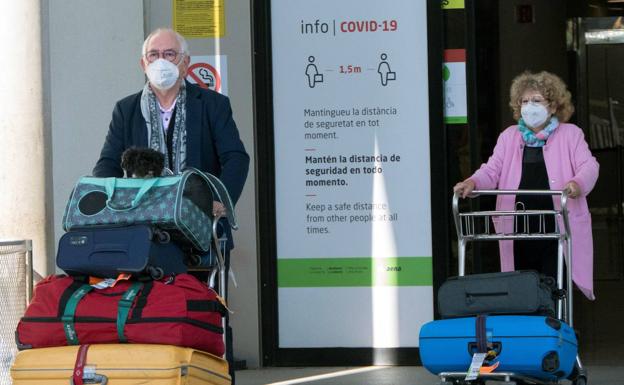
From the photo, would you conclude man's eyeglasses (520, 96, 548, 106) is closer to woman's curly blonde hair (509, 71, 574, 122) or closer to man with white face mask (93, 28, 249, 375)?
woman's curly blonde hair (509, 71, 574, 122)

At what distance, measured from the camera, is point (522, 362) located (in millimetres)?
5727

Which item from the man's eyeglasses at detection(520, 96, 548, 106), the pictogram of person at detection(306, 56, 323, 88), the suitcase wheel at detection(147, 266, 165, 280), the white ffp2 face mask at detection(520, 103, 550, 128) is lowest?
the suitcase wheel at detection(147, 266, 165, 280)

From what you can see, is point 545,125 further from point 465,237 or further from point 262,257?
point 262,257

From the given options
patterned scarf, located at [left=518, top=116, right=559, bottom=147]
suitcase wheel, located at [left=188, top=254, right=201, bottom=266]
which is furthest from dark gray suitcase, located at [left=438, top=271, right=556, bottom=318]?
suitcase wheel, located at [left=188, top=254, right=201, bottom=266]

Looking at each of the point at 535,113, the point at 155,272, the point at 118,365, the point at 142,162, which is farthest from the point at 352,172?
the point at 118,365

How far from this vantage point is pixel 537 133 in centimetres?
669

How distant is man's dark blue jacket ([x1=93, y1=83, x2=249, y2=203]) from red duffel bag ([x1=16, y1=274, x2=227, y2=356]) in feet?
2.75

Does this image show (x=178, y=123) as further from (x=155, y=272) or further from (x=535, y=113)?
(x=535, y=113)

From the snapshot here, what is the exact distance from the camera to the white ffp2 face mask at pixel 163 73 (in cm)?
609

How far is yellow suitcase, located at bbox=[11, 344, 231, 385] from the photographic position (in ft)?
17.2

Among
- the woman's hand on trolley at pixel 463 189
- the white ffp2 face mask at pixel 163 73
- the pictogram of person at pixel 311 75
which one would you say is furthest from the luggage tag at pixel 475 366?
the pictogram of person at pixel 311 75

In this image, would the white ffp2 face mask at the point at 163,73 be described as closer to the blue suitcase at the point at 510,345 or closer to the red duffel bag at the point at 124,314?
the red duffel bag at the point at 124,314

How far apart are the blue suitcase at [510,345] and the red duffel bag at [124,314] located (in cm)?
104

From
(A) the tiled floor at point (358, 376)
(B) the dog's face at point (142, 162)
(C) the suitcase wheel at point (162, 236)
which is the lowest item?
(A) the tiled floor at point (358, 376)
